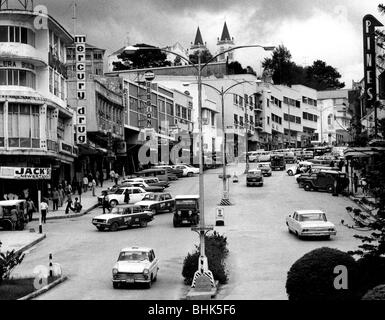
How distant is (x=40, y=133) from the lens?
59.2 meters

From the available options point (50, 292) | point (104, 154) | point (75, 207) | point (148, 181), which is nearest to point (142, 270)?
point (50, 292)

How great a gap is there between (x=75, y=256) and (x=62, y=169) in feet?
111

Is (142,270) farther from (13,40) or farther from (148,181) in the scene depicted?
(148,181)

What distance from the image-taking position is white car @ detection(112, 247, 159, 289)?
28.3m

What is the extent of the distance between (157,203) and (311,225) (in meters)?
15.7

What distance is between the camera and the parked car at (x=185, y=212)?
148 ft

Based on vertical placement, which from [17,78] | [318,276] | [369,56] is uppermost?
[369,56]

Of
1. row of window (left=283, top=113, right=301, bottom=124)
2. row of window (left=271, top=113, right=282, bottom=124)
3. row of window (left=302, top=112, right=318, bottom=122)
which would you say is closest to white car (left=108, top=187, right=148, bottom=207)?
row of window (left=271, top=113, right=282, bottom=124)

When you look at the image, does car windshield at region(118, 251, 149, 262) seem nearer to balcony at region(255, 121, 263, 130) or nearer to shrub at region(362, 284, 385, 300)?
shrub at region(362, 284, 385, 300)

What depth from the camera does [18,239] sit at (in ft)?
133

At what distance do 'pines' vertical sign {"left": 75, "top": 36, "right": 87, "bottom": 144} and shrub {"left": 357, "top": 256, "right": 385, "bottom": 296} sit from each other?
45.5m

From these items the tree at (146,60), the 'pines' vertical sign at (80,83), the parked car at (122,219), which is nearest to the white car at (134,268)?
the parked car at (122,219)

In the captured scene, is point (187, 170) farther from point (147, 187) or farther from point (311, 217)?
point (311, 217)

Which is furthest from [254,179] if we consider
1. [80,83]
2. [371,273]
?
[371,273]
